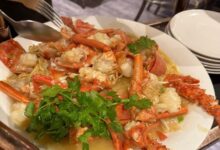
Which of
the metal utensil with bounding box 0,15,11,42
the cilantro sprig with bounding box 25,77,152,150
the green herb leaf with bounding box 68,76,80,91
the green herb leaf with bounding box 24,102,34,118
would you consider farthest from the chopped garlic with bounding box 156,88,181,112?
the metal utensil with bounding box 0,15,11,42

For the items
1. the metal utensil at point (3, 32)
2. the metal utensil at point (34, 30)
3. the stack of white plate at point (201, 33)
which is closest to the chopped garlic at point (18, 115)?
the metal utensil at point (34, 30)

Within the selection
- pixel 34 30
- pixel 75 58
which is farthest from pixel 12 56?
pixel 75 58

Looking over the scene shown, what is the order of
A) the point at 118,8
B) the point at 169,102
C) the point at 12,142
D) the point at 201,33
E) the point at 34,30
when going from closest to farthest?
the point at 12,142 < the point at 169,102 < the point at 34,30 < the point at 201,33 < the point at 118,8

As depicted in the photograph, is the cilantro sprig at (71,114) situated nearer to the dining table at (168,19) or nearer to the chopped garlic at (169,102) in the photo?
the chopped garlic at (169,102)

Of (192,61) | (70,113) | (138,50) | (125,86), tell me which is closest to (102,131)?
(70,113)

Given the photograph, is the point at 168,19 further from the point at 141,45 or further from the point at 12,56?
the point at 12,56

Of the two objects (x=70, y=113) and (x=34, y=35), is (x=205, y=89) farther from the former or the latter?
(x=34, y=35)
